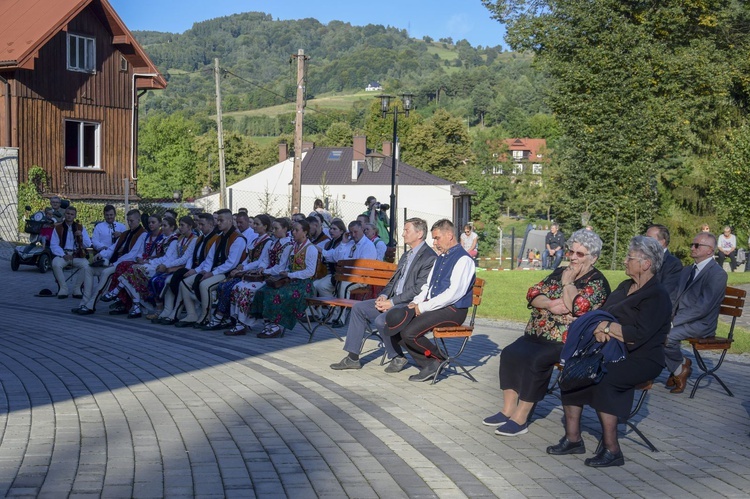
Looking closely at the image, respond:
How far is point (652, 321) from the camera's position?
268 inches

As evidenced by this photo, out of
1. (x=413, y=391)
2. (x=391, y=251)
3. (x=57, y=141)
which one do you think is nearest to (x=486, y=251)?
(x=57, y=141)

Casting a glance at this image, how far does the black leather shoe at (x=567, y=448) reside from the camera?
6934mm

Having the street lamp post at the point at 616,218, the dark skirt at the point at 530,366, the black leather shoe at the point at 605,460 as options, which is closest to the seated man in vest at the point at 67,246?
the dark skirt at the point at 530,366

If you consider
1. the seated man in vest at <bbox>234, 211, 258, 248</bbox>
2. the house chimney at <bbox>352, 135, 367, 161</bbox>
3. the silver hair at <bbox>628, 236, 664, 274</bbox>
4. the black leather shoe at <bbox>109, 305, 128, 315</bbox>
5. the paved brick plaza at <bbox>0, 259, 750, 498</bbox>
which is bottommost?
the black leather shoe at <bbox>109, 305, 128, 315</bbox>

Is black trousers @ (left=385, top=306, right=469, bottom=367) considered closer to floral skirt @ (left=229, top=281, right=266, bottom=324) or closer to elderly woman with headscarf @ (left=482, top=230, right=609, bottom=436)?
elderly woman with headscarf @ (left=482, top=230, right=609, bottom=436)

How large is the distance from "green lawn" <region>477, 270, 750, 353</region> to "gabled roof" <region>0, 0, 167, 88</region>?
16.5 m

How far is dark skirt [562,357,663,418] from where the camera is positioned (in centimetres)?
676

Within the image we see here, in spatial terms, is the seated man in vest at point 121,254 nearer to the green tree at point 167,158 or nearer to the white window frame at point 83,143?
the white window frame at point 83,143

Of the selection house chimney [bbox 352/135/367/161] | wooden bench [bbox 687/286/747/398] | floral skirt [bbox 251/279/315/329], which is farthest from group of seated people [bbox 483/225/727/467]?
house chimney [bbox 352/135/367/161]

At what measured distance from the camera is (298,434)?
7.25m

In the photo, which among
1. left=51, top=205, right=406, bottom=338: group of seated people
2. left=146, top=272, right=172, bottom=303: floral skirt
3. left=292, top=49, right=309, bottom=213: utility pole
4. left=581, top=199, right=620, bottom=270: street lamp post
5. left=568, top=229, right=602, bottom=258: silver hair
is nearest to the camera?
left=568, top=229, right=602, bottom=258: silver hair

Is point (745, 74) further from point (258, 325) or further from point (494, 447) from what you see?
point (494, 447)

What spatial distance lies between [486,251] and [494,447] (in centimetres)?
5962

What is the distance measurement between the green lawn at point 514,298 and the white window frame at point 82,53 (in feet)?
55.0
